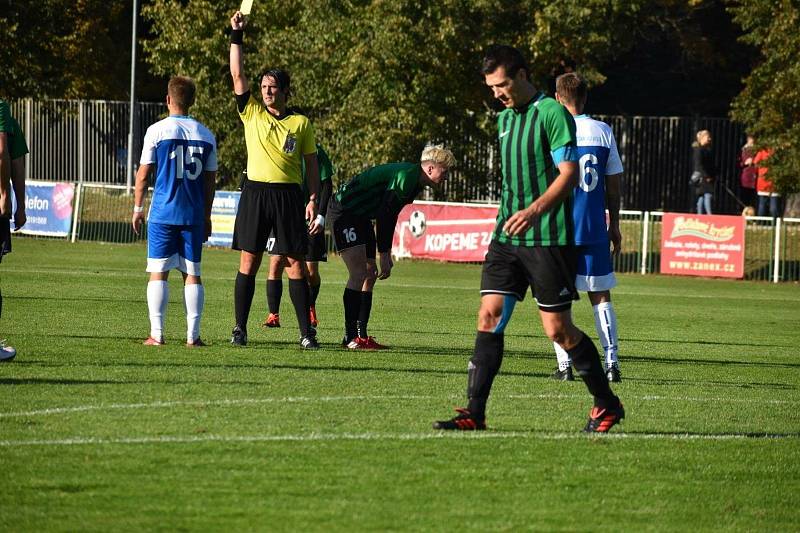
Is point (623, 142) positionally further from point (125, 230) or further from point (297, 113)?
point (297, 113)

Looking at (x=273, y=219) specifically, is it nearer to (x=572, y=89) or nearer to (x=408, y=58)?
(x=572, y=89)

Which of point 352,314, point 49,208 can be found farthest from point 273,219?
point 49,208

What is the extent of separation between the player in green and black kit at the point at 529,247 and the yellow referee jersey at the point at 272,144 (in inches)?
152

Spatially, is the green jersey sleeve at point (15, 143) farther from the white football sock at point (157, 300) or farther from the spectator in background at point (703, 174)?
the spectator in background at point (703, 174)

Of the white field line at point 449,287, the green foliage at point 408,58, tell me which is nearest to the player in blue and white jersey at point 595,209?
the white field line at point 449,287

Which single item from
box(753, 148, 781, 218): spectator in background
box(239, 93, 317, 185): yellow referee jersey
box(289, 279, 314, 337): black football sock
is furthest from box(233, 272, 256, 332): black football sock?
box(753, 148, 781, 218): spectator in background

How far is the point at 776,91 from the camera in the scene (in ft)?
92.6

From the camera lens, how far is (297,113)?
38.4ft

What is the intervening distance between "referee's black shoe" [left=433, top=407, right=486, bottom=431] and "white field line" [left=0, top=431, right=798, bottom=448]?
66mm

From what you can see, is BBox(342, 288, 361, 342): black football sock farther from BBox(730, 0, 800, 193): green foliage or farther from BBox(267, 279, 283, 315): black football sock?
BBox(730, 0, 800, 193): green foliage

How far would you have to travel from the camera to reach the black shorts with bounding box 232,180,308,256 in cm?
1135

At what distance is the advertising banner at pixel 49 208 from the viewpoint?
2984 centimetres

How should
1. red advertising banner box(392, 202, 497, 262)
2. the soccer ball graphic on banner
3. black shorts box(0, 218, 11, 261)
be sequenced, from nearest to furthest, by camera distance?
1. black shorts box(0, 218, 11, 261)
2. red advertising banner box(392, 202, 497, 262)
3. the soccer ball graphic on banner

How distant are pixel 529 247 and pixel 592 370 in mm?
751
